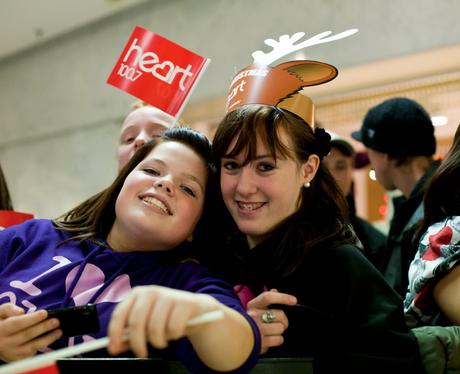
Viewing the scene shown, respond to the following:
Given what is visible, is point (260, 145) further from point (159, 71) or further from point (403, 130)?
point (403, 130)

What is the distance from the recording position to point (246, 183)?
118cm

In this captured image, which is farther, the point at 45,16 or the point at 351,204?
the point at 45,16

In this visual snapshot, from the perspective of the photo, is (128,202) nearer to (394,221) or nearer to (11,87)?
(394,221)

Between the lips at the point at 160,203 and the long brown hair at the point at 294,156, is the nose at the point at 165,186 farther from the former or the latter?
the long brown hair at the point at 294,156

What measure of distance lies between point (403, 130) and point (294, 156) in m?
1.16

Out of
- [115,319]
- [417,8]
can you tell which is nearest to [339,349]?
[115,319]

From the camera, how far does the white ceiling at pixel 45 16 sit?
4332 millimetres

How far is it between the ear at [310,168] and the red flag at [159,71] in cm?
52

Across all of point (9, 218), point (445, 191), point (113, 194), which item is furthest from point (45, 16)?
point (445, 191)

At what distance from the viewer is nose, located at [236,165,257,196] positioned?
118 centimetres

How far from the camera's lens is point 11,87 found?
220 inches

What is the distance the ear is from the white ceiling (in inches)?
136

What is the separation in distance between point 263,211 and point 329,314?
0.30 metres

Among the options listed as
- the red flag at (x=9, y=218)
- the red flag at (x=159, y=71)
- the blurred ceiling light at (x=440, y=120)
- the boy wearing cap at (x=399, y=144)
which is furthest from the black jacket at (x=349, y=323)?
the blurred ceiling light at (x=440, y=120)
